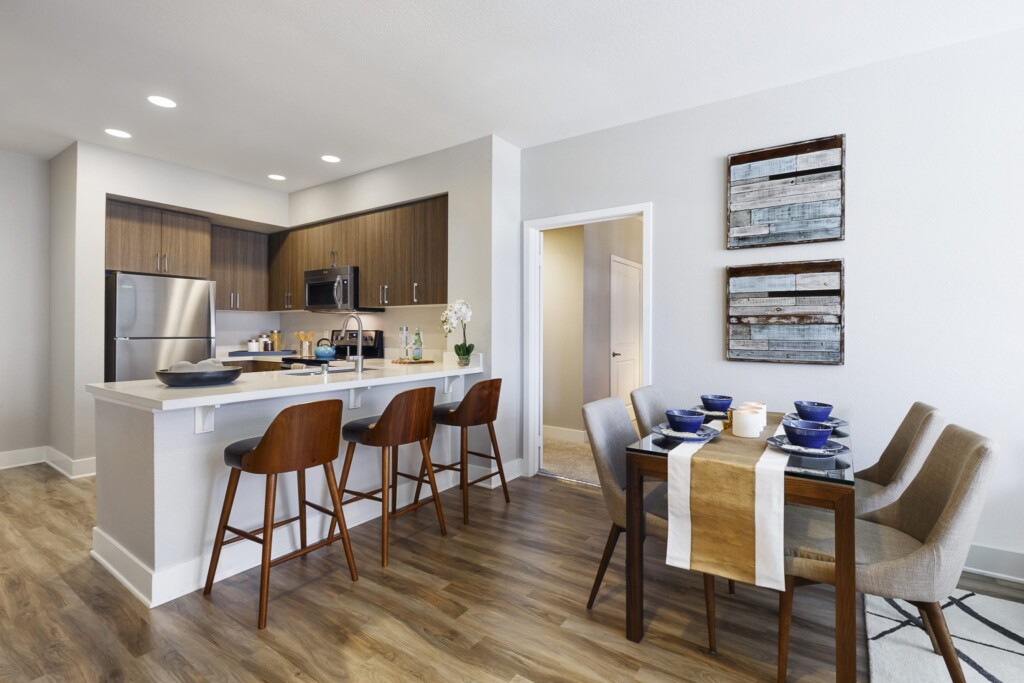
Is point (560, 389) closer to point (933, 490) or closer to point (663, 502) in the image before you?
point (663, 502)

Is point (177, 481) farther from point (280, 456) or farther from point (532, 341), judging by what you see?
point (532, 341)

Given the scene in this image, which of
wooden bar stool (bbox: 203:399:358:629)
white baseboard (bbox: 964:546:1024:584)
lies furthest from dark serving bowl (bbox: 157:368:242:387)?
white baseboard (bbox: 964:546:1024:584)

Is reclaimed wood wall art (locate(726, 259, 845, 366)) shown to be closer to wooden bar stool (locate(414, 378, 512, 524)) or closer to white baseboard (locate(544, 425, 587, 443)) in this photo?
wooden bar stool (locate(414, 378, 512, 524))

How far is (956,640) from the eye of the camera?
6.38 ft

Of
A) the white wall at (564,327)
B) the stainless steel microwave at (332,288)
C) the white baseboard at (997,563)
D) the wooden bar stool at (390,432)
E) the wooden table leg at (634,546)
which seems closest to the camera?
the wooden table leg at (634,546)

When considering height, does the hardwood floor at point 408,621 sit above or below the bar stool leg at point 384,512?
below

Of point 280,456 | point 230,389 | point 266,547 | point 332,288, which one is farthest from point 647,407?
point 332,288

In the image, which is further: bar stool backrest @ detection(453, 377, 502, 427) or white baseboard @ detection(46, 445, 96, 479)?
white baseboard @ detection(46, 445, 96, 479)

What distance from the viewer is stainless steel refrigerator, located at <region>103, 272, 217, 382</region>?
4184 millimetres

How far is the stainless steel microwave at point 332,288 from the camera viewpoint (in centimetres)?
481

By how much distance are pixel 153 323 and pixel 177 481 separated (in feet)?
9.20

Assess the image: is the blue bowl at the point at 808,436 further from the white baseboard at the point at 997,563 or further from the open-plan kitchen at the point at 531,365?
the white baseboard at the point at 997,563

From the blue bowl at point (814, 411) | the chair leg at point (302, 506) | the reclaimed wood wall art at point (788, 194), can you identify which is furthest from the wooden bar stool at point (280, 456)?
the reclaimed wood wall art at point (788, 194)

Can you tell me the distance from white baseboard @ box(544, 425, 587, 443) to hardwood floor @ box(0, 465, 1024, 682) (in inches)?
91.9
